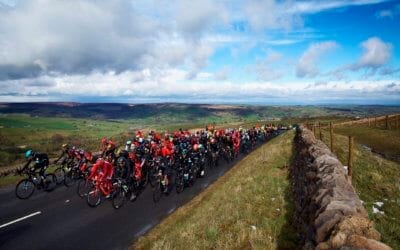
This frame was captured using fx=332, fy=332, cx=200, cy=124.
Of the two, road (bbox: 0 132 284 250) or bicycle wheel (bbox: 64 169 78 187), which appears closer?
road (bbox: 0 132 284 250)

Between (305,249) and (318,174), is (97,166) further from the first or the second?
(305,249)

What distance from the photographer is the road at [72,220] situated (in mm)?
12234

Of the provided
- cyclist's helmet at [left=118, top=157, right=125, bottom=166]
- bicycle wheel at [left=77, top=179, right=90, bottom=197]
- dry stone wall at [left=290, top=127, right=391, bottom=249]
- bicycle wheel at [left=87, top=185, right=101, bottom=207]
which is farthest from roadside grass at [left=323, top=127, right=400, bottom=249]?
bicycle wheel at [left=77, top=179, right=90, bottom=197]

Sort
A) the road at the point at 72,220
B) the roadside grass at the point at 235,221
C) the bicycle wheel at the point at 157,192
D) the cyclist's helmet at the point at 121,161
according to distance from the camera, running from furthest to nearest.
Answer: the cyclist's helmet at the point at 121,161 < the bicycle wheel at the point at 157,192 < the road at the point at 72,220 < the roadside grass at the point at 235,221

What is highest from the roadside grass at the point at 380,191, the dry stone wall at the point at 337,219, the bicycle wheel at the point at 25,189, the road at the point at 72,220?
the dry stone wall at the point at 337,219

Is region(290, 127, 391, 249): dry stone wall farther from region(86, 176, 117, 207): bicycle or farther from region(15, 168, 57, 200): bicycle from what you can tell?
region(15, 168, 57, 200): bicycle

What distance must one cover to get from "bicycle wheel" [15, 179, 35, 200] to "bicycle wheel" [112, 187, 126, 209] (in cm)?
524

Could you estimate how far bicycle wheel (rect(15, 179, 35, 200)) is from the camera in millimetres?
18461

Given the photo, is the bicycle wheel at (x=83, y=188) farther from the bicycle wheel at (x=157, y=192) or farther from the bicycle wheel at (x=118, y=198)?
the bicycle wheel at (x=157, y=192)

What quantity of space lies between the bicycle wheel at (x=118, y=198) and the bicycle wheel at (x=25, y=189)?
5.24 m

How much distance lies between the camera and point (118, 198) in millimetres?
17578

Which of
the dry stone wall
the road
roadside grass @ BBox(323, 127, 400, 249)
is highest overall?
the dry stone wall

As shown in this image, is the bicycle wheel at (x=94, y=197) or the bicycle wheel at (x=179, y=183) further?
the bicycle wheel at (x=179, y=183)

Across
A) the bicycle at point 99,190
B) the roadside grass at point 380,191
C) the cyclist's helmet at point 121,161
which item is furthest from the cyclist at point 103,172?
the roadside grass at point 380,191
